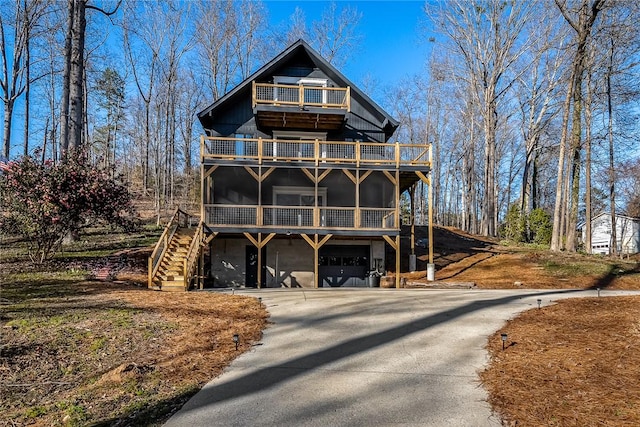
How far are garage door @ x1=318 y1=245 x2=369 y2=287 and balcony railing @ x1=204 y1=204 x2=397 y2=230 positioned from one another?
6.40 feet

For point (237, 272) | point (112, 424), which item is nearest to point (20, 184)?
point (237, 272)

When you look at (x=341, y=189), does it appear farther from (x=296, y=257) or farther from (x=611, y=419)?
(x=611, y=419)

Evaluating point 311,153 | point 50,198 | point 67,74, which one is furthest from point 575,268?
point 67,74

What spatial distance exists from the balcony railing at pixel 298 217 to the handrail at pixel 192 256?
0.91m

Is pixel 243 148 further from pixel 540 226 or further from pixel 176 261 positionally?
pixel 540 226

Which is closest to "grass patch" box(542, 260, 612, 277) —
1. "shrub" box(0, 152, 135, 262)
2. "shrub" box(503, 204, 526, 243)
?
"shrub" box(503, 204, 526, 243)

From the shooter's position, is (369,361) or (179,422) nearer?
(179,422)

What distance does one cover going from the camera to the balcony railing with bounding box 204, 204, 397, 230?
54.7 ft

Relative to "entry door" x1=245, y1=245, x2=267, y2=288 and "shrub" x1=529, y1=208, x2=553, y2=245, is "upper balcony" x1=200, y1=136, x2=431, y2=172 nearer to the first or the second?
"entry door" x1=245, y1=245, x2=267, y2=288

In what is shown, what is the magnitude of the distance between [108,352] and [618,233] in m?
50.2

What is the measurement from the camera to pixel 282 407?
434 centimetres

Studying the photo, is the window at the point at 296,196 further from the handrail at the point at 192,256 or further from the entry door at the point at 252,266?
the handrail at the point at 192,256

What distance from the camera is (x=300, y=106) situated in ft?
60.1

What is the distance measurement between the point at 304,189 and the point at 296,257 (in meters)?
3.50
